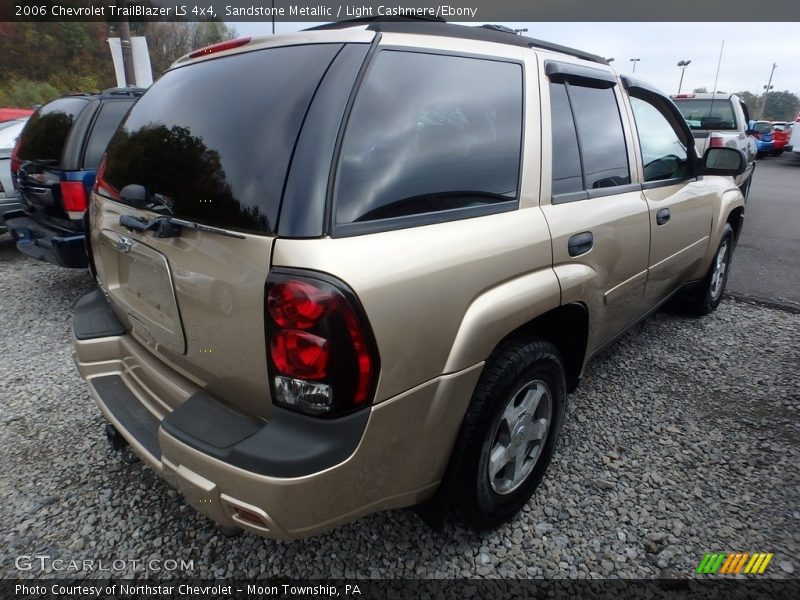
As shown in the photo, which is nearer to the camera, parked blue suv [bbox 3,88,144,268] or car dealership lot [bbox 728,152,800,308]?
parked blue suv [bbox 3,88,144,268]

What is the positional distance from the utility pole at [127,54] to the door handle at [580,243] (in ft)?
44.0

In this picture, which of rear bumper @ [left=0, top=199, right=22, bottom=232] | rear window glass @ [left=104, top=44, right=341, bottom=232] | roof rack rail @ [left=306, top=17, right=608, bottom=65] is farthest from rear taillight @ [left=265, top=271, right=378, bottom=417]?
rear bumper @ [left=0, top=199, right=22, bottom=232]

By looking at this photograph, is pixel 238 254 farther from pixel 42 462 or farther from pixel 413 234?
pixel 42 462

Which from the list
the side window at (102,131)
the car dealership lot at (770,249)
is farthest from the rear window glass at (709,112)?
the side window at (102,131)

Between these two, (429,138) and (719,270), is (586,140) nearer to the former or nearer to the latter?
(429,138)

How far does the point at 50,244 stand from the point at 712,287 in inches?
213

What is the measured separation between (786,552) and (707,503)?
12.2 inches

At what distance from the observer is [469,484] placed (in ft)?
5.78

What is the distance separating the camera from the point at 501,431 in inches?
75.8

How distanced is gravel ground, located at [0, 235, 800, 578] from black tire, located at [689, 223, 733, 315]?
886 mm

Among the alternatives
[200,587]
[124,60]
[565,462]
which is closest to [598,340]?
[565,462]

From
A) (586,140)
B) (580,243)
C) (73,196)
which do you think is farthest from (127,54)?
(580,243)

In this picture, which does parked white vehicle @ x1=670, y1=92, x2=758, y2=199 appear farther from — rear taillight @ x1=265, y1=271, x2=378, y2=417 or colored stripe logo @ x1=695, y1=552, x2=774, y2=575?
rear taillight @ x1=265, y1=271, x2=378, y2=417

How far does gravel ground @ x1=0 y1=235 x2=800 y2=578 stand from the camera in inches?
75.2
